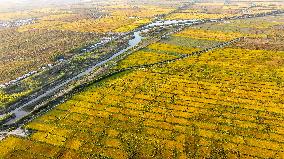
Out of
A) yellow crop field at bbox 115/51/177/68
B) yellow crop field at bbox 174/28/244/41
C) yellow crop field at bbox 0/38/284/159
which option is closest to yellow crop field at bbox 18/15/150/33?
yellow crop field at bbox 174/28/244/41

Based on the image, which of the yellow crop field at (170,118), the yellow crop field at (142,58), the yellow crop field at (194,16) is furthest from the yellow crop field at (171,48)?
the yellow crop field at (194,16)

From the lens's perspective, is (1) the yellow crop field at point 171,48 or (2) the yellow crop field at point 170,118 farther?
(1) the yellow crop field at point 171,48

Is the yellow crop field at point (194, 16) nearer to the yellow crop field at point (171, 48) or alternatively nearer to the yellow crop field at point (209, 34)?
the yellow crop field at point (209, 34)

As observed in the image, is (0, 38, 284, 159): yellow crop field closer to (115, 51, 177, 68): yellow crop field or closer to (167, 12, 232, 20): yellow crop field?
(115, 51, 177, 68): yellow crop field

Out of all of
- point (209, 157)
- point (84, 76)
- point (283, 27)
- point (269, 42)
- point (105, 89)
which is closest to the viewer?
point (209, 157)

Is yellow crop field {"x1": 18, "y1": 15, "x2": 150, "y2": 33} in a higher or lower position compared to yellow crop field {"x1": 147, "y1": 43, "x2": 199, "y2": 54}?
higher

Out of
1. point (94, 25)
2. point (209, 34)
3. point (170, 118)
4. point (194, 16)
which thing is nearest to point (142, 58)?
point (170, 118)

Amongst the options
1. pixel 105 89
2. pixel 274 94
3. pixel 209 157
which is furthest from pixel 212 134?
pixel 105 89

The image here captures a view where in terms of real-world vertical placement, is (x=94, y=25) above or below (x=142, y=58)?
above

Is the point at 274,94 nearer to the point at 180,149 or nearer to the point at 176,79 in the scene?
the point at 176,79

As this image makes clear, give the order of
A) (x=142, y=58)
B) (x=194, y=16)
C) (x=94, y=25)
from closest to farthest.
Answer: (x=142, y=58), (x=94, y=25), (x=194, y=16)

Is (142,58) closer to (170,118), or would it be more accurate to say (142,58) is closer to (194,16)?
(170,118)
